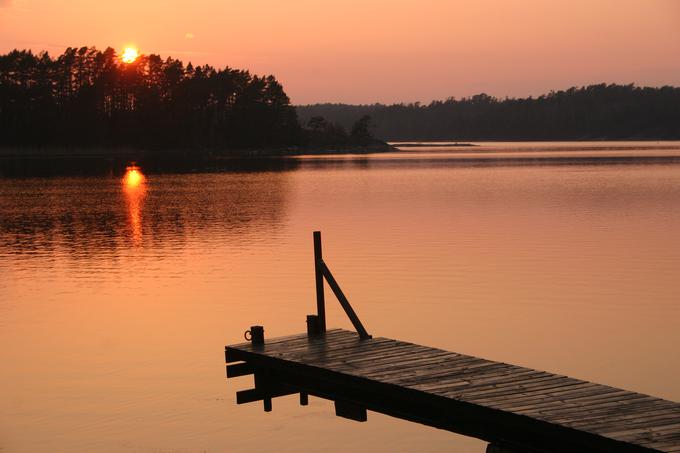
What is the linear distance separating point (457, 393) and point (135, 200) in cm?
6697

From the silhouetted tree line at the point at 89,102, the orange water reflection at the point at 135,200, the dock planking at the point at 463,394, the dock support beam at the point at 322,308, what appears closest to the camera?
the dock planking at the point at 463,394

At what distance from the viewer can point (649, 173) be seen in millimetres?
112625

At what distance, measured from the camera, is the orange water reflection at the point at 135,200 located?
52.3 m

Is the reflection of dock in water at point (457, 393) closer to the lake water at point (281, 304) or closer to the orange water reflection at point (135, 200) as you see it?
the lake water at point (281, 304)

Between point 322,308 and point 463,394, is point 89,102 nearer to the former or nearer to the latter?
point 322,308

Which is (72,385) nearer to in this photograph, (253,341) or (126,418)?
(126,418)

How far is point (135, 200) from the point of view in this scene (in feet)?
257

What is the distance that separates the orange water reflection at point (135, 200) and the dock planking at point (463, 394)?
30528 millimetres

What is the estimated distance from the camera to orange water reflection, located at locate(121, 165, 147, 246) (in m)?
52.3

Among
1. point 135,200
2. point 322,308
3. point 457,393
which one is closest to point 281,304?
point 322,308

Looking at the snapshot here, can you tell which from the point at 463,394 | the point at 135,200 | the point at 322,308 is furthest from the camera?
the point at 135,200

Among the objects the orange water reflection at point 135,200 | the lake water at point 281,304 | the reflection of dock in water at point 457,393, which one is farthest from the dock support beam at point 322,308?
the orange water reflection at point 135,200

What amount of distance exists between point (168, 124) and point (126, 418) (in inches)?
7117

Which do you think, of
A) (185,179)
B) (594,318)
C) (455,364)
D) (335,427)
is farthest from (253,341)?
(185,179)
